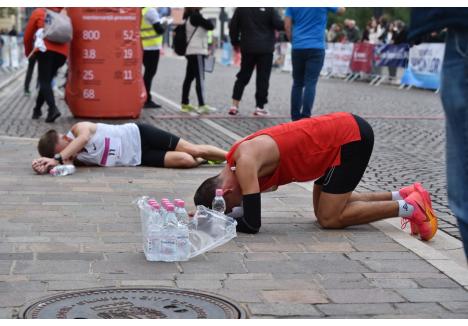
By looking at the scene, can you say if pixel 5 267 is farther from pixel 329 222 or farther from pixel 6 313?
pixel 329 222

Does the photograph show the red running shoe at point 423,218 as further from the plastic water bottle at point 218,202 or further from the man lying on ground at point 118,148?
the man lying on ground at point 118,148

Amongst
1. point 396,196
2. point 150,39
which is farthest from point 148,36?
point 396,196

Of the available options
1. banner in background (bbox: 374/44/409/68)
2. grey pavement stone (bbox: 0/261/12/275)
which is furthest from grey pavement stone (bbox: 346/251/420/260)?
banner in background (bbox: 374/44/409/68)

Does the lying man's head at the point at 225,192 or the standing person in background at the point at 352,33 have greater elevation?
the lying man's head at the point at 225,192

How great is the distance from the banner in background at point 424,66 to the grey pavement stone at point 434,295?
16.6 meters

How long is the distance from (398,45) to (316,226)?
715 inches

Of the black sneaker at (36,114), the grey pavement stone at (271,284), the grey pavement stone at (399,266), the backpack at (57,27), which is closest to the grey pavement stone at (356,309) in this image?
the grey pavement stone at (271,284)

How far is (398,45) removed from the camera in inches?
907

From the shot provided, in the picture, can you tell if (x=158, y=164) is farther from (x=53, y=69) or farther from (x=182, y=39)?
(x=182, y=39)

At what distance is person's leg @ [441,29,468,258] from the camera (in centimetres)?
263

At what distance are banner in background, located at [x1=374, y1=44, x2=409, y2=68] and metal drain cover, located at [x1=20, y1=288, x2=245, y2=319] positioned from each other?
19.1 m

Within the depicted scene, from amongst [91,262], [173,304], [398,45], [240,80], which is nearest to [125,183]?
[91,262]

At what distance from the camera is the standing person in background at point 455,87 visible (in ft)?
8.60

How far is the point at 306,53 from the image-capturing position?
10.9 metres
